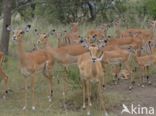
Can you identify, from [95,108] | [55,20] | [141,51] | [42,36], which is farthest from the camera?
[55,20]

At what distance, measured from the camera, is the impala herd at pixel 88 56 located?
8.55m

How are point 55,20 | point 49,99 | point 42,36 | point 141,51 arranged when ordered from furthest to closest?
point 55,20 → point 141,51 → point 42,36 → point 49,99

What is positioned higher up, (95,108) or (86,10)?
(86,10)

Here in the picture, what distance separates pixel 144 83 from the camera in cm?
1050

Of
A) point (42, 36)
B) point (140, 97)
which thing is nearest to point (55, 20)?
point (42, 36)

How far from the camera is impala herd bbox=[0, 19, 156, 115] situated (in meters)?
8.55

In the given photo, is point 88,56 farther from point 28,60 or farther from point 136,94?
point 136,94

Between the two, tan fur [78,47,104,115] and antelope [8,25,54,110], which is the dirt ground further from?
antelope [8,25,54,110]

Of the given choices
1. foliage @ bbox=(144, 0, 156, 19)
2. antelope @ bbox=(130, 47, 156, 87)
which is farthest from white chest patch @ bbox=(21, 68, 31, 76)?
foliage @ bbox=(144, 0, 156, 19)

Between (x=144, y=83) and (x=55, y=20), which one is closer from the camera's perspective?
(x=144, y=83)

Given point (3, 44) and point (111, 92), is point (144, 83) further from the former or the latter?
point (3, 44)

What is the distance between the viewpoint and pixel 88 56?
29.5 ft

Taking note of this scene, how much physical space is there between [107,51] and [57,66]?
2.18 meters

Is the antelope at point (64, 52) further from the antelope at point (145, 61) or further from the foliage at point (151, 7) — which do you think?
the foliage at point (151, 7)
